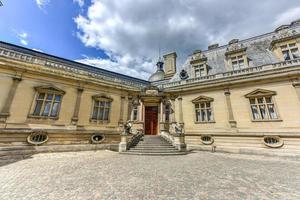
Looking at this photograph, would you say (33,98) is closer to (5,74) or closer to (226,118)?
(5,74)

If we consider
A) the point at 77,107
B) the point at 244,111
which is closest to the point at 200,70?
the point at 244,111

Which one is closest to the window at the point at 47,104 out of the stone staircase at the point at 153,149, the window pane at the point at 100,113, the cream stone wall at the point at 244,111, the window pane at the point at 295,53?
the window pane at the point at 100,113

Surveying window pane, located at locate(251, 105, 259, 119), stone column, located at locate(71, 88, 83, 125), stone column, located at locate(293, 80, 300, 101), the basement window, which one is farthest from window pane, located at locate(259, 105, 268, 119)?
stone column, located at locate(71, 88, 83, 125)

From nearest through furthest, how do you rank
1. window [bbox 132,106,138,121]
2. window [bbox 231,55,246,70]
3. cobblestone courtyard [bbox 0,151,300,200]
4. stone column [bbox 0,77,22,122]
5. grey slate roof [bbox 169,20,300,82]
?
1. cobblestone courtyard [bbox 0,151,300,200]
2. stone column [bbox 0,77,22,122]
3. grey slate roof [bbox 169,20,300,82]
4. window [bbox 231,55,246,70]
5. window [bbox 132,106,138,121]

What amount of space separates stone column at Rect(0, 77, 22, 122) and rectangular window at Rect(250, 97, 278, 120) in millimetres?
19087

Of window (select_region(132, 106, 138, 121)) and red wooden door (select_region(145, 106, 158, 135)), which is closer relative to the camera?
window (select_region(132, 106, 138, 121))

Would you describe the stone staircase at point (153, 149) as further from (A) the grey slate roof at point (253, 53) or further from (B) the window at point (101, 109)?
(A) the grey slate roof at point (253, 53)

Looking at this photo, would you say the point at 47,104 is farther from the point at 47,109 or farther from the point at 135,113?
the point at 135,113

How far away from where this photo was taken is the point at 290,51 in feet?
42.0

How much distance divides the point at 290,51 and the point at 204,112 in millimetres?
9166

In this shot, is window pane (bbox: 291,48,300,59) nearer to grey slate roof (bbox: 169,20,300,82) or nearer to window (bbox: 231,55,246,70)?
grey slate roof (bbox: 169,20,300,82)

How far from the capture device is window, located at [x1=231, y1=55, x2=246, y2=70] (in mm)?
14736

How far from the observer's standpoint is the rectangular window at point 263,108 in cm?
1154

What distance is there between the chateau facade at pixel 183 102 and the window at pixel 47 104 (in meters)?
0.07
